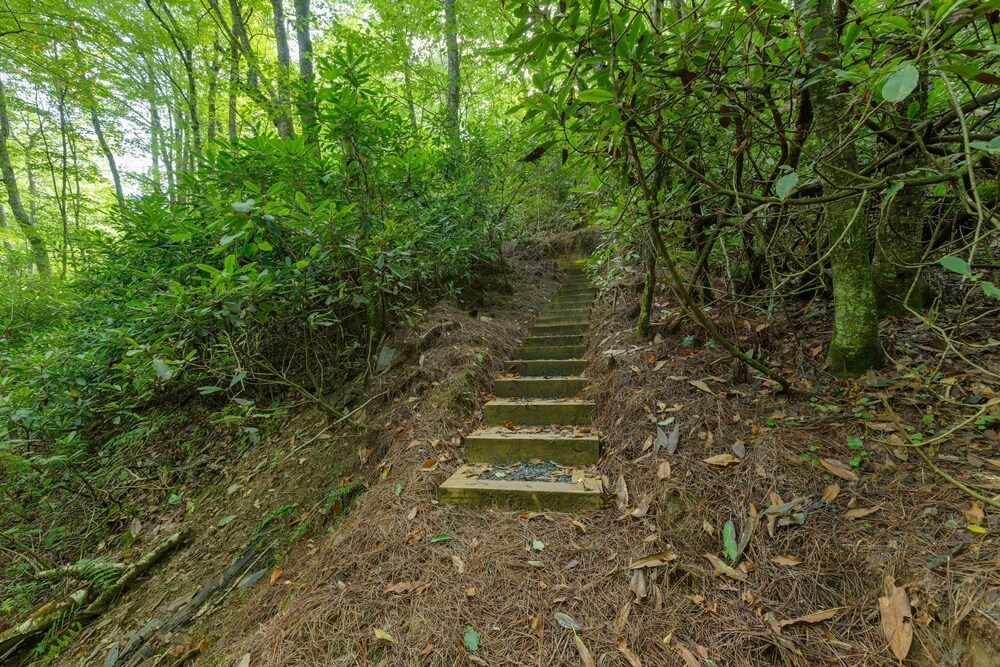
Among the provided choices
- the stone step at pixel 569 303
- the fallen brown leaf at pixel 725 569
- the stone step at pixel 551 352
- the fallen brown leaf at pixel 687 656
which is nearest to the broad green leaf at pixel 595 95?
the fallen brown leaf at pixel 725 569

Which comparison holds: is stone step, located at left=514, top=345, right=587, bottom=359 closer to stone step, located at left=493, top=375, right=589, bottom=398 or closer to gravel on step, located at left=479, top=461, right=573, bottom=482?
stone step, located at left=493, top=375, right=589, bottom=398

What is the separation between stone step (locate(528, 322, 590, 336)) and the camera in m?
4.65

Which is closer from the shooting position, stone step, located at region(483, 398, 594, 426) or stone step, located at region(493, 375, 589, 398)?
stone step, located at region(483, 398, 594, 426)

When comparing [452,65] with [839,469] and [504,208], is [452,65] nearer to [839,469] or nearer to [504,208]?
[504,208]

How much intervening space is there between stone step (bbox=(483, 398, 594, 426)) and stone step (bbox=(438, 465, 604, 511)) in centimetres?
65

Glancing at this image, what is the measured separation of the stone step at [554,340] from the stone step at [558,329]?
131 mm

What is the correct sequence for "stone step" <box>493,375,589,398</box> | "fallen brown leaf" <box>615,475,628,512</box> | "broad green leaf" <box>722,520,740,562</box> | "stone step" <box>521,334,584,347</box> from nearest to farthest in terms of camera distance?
"broad green leaf" <box>722,520,740,562</box> < "fallen brown leaf" <box>615,475,628,512</box> < "stone step" <box>493,375,589,398</box> < "stone step" <box>521,334,584,347</box>

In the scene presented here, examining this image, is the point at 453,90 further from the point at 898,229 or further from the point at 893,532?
the point at 893,532

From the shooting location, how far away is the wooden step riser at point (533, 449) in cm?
274

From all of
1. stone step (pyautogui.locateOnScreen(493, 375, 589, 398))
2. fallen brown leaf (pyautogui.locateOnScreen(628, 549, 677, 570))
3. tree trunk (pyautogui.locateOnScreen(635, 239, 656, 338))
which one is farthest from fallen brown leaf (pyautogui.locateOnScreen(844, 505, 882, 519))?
stone step (pyautogui.locateOnScreen(493, 375, 589, 398))

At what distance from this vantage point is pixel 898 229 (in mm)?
2361

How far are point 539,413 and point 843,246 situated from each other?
228 cm

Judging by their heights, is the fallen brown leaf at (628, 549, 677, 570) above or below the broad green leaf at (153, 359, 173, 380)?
below

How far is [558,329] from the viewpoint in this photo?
15.9 feet
